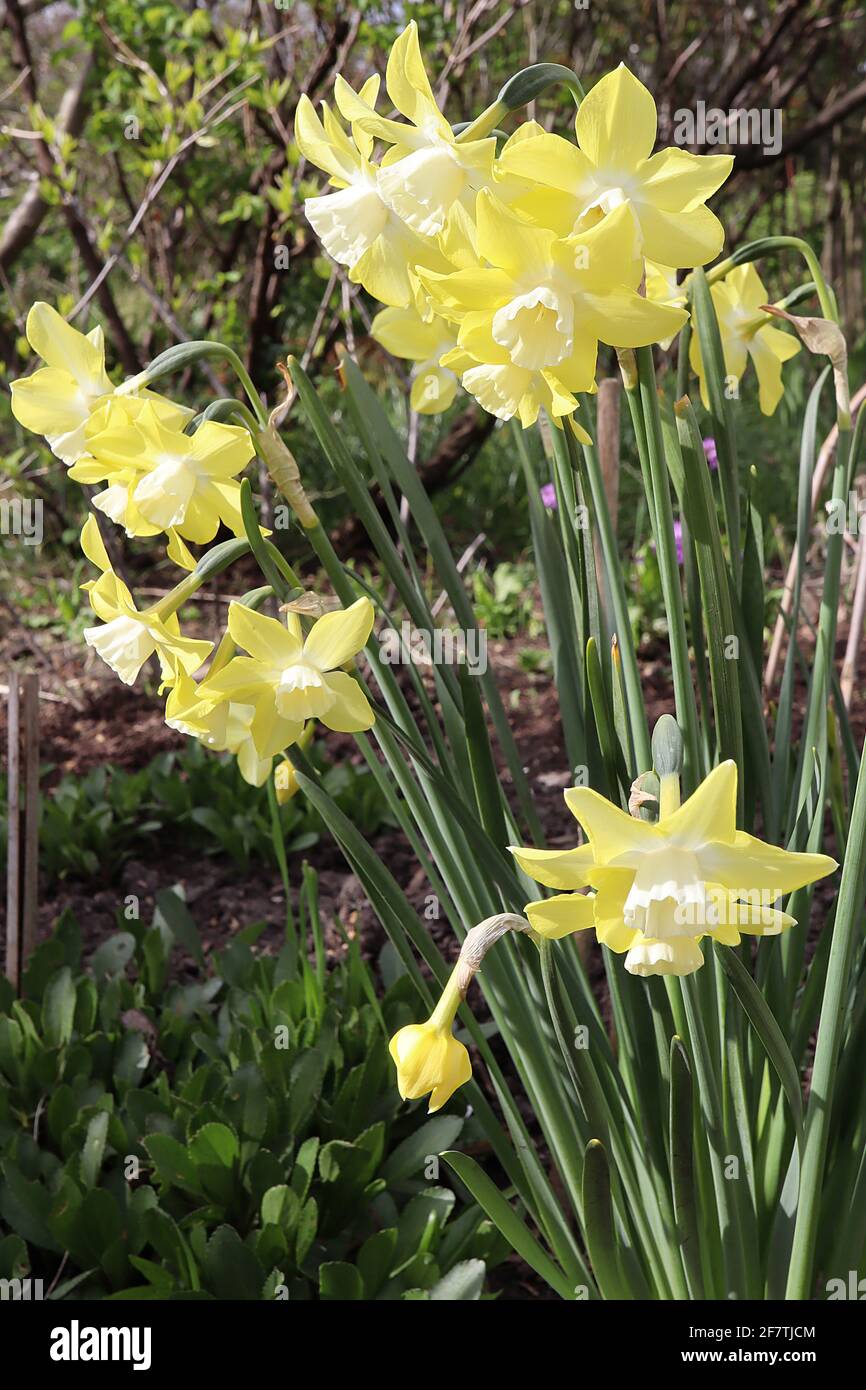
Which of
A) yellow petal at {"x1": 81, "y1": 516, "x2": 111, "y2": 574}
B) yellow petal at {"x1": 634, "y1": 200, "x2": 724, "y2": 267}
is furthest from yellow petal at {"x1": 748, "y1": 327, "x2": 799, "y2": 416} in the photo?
yellow petal at {"x1": 81, "y1": 516, "x2": 111, "y2": 574}

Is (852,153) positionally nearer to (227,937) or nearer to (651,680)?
(651,680)

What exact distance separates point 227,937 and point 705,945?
130cm

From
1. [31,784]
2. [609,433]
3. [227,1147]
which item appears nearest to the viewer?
[227,1147]

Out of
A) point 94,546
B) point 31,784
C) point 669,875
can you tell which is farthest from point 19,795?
point 669,875

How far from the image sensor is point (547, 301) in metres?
0.67

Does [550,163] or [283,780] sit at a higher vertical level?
[550,163]

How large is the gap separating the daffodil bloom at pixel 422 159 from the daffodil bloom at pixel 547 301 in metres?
0.06

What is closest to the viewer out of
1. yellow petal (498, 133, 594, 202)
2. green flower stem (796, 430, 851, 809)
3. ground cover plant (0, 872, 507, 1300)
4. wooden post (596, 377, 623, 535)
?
yellow petal (498, 133, 594, 202)

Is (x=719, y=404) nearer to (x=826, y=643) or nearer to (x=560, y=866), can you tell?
(x=826, y=643)

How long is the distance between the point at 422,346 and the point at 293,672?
42 centimetres

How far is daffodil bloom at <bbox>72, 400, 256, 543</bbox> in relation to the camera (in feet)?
2.56

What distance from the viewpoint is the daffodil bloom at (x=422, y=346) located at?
40.9 inches

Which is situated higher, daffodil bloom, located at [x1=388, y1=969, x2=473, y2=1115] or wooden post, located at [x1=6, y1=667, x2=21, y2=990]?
wooden post, located at [x1=6, y1=667, x2=21, y2=990]

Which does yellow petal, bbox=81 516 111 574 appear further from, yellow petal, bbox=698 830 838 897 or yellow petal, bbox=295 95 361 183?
yellow petal, bbox=698 830 838 897
